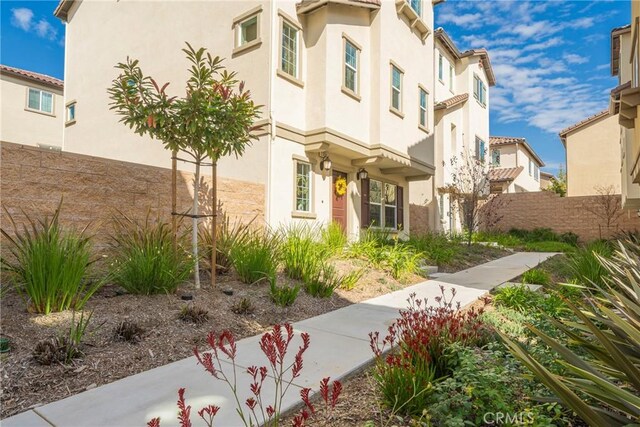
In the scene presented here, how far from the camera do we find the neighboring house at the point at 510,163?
24612 millimetres

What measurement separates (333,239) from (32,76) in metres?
18.2

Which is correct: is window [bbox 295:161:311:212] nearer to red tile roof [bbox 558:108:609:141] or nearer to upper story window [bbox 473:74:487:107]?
upper story window [bbox 473:74:487:107]

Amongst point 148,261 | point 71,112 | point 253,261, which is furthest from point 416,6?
point 71,112

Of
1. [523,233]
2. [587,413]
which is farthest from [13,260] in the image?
[523,233]

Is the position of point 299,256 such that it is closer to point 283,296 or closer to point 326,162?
point 283,296

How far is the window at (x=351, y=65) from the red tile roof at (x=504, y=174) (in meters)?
16.8

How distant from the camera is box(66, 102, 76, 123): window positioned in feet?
45.1

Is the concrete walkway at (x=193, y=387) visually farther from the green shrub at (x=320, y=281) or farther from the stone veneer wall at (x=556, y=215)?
the stone veneer wall at (x=556, y=215)

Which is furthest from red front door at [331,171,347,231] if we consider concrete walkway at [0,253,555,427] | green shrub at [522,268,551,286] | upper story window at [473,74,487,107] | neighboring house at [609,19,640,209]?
upper story window at [473,74,487,107]

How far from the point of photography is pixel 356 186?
448 inches

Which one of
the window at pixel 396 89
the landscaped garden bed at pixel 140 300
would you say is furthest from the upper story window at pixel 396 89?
the landscaped garden bed at pixel 140 300

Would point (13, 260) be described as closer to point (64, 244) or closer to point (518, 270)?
point (64, 244)

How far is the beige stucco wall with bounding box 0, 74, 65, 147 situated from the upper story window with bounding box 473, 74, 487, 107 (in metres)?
21.4

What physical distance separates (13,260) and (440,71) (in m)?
18.6
